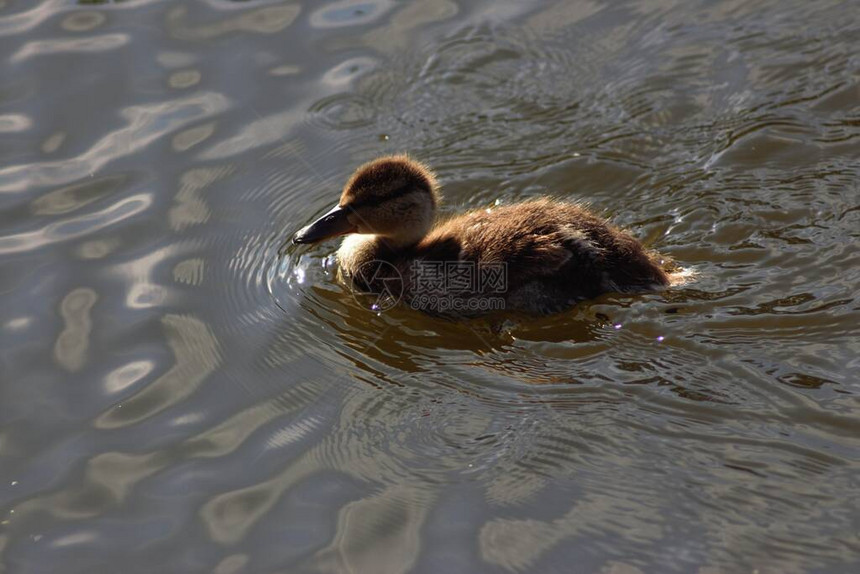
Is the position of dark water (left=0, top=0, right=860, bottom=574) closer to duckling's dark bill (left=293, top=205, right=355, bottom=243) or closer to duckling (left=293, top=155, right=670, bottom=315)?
duckling (left=293, top=155, right=670, bottom=315)

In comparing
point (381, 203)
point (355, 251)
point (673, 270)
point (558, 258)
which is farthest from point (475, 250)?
point (673, 270)

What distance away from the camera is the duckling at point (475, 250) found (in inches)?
195

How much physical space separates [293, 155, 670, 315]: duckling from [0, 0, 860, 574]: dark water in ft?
0.43

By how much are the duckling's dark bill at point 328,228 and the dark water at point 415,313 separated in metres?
0.29

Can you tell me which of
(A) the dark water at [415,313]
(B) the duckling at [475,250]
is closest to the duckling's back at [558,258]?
(B) the duckling at [475,250]

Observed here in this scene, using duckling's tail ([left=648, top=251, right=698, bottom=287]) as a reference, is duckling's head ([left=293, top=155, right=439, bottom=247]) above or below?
above

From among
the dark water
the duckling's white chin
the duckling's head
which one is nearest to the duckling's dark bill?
the duckling's head

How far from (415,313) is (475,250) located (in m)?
0.43

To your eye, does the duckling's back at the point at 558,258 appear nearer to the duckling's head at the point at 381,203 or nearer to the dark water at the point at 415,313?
the dark water at the point at 415,313

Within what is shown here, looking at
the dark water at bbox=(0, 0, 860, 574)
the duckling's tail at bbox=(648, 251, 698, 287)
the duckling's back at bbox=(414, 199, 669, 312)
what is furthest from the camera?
the duckling's tail at bbox=(648, 251, 698, 287)

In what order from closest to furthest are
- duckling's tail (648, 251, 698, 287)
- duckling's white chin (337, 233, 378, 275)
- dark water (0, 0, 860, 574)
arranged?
1. dark water (0, 0, 860, 574)
2. duckling's tail (648, 251, 698, 287)
3. duckling's white chin (337, 233, 378, 275)

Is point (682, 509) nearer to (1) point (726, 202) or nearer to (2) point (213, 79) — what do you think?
(1) point (726, 202)

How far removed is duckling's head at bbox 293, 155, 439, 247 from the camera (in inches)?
205

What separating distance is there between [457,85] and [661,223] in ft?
5.72
